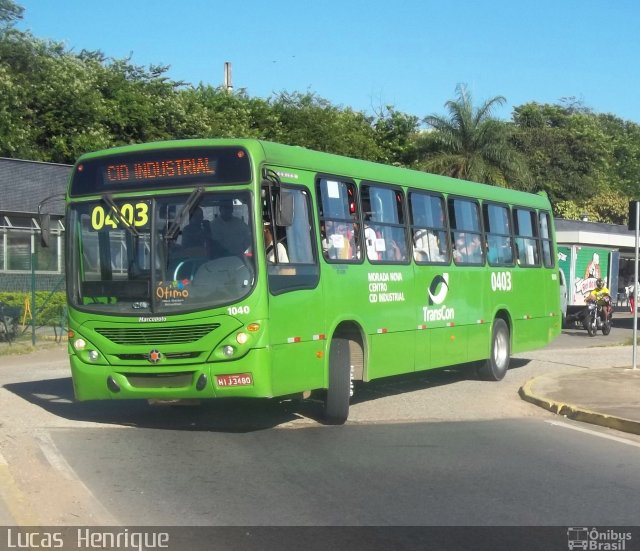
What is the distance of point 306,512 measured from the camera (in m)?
7.12

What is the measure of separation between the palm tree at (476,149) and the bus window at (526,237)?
21.1 m

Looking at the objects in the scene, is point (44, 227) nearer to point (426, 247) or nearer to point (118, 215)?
point (118, 215)

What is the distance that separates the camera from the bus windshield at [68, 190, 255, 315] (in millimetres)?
9750

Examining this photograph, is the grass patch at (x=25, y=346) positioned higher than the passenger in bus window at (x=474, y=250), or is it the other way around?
the passenger in bus window at (x=474, y=250)

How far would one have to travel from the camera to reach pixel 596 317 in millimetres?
27172

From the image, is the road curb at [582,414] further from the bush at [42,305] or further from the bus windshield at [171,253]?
the bush at [42,305]

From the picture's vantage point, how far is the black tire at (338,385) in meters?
10.9

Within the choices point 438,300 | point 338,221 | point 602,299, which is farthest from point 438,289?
point 602,299

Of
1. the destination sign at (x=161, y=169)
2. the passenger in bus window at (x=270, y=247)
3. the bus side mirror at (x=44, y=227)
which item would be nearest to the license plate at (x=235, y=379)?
the passenger in bus window at (x=270, y=247)

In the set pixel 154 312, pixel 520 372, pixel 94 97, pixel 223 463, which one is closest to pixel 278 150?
pixel 154 312

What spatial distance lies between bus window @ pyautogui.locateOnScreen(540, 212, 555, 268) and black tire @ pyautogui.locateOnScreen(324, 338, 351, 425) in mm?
7827

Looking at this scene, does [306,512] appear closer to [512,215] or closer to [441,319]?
[441,319]

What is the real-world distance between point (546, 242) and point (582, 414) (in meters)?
6.92

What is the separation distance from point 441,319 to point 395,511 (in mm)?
6721
